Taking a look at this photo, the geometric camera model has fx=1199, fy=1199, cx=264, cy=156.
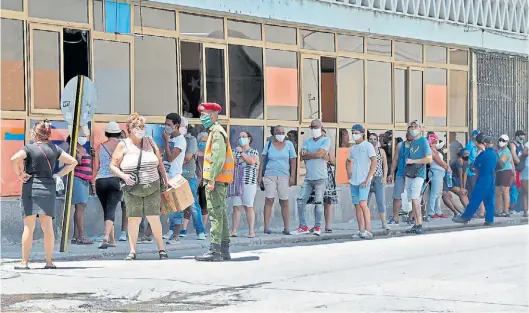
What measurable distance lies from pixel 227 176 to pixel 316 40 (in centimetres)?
940

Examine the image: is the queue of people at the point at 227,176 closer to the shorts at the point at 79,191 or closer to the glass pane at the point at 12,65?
the shorts at the point at 79,191

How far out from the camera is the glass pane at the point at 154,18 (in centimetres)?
1972

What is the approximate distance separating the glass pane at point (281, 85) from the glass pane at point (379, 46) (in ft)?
8.54

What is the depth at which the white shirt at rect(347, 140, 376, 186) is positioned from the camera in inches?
749

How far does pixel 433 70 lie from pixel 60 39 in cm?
1144

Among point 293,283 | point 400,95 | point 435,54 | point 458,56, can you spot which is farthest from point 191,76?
point 458,56

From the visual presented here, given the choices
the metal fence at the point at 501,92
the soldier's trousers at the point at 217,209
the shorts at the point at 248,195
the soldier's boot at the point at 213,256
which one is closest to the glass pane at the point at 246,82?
the shorts at the point at 248,195

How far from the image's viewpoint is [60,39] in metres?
18.4

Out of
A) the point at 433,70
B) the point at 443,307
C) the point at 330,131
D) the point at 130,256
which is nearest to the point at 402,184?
the point at 330,131

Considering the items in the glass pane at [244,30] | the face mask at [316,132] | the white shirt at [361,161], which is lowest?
the white shirt at [361,161]

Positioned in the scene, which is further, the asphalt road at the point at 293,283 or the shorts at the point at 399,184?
the shorts at the point at 399,184

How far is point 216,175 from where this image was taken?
14.8m

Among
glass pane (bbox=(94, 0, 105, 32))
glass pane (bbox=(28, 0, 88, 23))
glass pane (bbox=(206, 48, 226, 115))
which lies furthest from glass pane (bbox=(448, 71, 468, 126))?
glass pane (bbox=(28, 0, 88, 23))

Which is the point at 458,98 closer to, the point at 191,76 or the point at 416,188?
the point at 416,188
